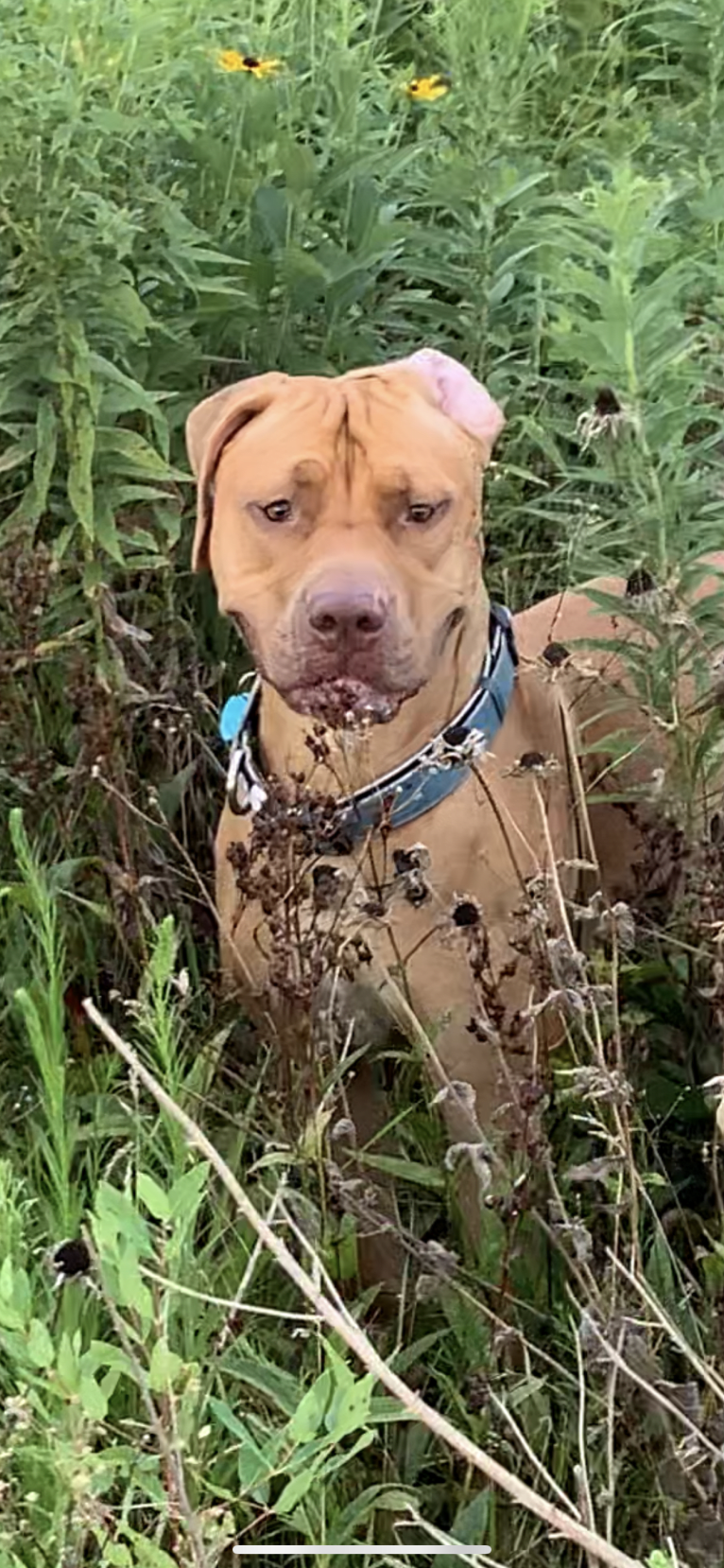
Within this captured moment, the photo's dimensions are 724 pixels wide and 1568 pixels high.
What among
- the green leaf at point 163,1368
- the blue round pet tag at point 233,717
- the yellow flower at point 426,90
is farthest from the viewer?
the yellow flower at point 426,90

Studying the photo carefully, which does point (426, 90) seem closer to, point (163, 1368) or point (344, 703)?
point (344, 703)

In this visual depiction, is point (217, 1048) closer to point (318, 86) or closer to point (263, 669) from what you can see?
point (263, 669)

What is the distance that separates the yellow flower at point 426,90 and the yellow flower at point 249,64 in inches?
10.5

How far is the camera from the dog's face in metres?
1.91

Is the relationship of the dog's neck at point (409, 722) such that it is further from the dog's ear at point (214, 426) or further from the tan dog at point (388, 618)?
the dog's ear at point (214, 426)

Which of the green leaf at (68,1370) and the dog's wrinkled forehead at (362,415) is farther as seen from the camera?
the dog's wrinkled forehead at (362,415)

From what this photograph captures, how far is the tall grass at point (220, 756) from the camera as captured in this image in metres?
1.57

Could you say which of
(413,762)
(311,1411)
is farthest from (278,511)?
(311,1411)

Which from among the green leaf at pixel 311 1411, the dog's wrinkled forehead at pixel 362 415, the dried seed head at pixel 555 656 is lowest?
the green leaf at pixel 311 1411

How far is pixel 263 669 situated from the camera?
199 cm

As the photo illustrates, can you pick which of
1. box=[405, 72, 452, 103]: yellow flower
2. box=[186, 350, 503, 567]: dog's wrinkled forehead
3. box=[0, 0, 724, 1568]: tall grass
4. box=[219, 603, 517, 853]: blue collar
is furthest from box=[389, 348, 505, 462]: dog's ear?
box=[405, 72, 452, 103]: yellow flower

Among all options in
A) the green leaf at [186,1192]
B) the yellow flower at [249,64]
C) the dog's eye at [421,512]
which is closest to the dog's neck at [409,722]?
the dog's eye at [421,512]

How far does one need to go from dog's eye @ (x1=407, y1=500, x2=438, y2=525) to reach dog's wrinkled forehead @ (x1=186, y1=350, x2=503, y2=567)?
0.06 metres

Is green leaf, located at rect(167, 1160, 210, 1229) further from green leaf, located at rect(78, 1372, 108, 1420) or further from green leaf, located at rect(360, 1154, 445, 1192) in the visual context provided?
green leaf, located at rect(360, 1154, 445, 1192)
